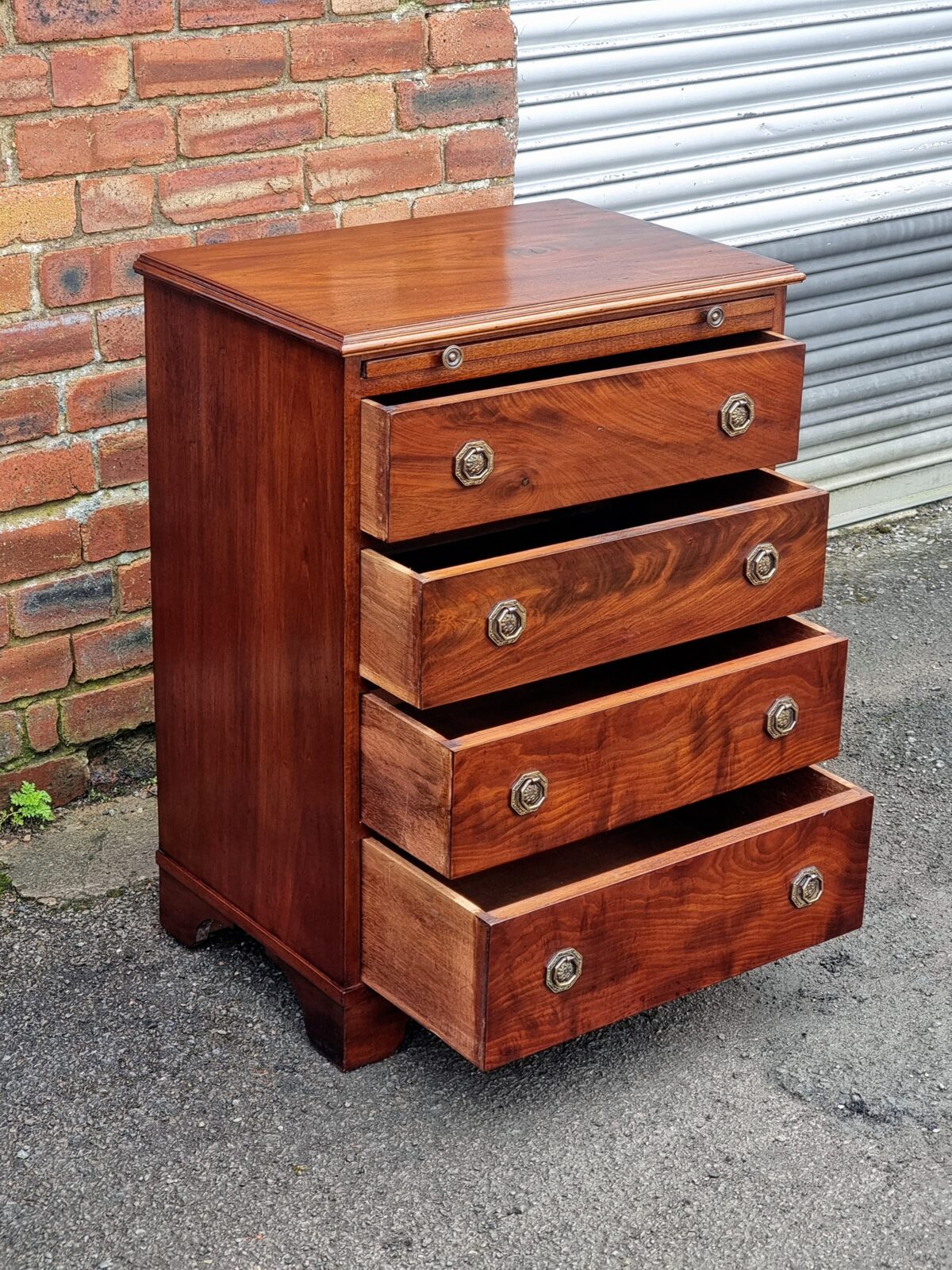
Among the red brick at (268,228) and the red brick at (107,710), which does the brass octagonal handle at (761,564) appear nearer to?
the red brick at (268,228)

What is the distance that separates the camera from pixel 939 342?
14.5ft

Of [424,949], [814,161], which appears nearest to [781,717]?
[424,949]

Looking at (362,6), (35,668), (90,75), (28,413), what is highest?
(362,6)

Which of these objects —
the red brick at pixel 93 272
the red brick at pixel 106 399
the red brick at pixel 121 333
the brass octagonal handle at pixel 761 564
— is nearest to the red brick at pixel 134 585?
the red brick at pixel 106 399

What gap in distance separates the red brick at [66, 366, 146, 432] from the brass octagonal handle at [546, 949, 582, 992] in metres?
1.28

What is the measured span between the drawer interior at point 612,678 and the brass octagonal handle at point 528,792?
255mm

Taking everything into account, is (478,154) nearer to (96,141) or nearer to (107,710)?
(96,141)

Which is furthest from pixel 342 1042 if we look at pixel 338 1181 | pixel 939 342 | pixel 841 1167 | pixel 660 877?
pixel 939 342

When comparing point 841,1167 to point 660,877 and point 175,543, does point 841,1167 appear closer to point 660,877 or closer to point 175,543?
point 660,877

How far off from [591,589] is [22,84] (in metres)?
1.26

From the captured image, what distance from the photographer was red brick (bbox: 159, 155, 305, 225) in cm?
295

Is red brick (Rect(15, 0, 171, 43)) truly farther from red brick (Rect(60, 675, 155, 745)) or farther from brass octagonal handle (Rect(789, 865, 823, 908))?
brass octagonal handle (Rect(789, 865, 823, 908))

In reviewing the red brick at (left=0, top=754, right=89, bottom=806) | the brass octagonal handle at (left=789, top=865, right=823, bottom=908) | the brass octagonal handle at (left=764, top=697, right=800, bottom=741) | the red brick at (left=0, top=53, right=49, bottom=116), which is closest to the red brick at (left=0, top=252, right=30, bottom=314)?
the red brick at (left=0, top=53, right=49, bottom=116)

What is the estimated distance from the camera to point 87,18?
9.03 ft
